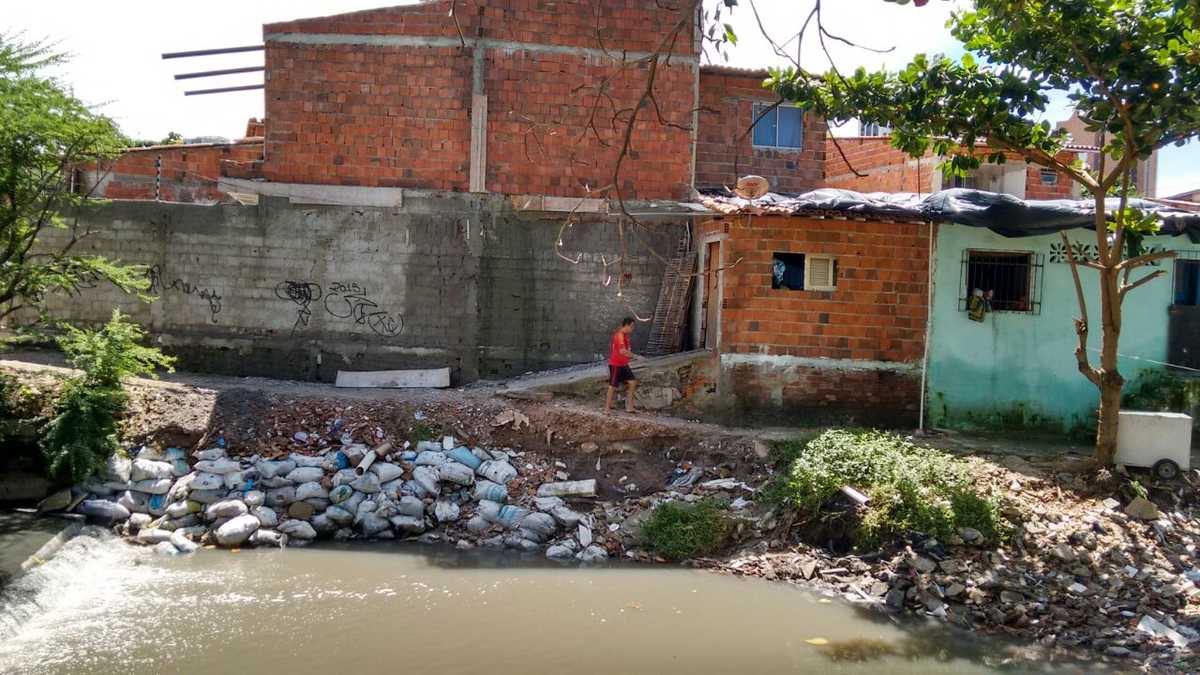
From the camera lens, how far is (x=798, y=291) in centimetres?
1176

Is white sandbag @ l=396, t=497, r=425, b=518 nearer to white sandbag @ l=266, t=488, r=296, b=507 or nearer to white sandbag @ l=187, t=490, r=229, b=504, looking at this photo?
white sandbag @ l=266, t=488, r=296, b=507

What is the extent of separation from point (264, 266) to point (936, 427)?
9.51 meters

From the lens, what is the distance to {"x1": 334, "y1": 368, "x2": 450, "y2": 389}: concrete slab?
13.1 metres

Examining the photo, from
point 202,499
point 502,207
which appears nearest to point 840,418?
point 502,207

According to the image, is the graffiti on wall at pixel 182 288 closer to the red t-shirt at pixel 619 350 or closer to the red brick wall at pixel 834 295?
the red t-shirt at pixel 619 350

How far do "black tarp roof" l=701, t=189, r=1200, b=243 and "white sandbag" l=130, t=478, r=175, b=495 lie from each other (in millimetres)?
7184

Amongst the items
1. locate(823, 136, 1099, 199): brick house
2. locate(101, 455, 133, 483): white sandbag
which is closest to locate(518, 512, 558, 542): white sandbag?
locate(101, 455, 133, 483): white sandbag

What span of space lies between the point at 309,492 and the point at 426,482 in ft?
4.09

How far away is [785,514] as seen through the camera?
945 cm

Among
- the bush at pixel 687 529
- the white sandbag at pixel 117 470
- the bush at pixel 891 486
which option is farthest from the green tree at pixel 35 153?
the bush at pixel 891 486

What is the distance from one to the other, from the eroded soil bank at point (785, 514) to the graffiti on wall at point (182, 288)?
1.26 metres

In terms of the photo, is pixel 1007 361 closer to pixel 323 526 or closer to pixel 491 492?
pixel 491 492

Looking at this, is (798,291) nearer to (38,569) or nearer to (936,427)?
(936,427)

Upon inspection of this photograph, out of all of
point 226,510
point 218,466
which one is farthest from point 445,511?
point 218,466
